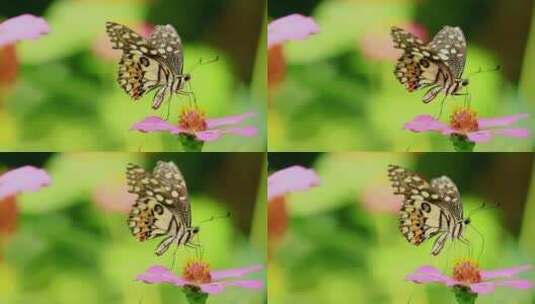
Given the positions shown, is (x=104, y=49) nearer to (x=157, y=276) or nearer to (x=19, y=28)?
(x=19, y=28)

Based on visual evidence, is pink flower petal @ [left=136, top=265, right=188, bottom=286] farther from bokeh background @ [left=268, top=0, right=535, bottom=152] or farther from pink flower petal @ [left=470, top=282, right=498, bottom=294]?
pink flower petal @ [left=470, top=282, right=498, bottom=294]

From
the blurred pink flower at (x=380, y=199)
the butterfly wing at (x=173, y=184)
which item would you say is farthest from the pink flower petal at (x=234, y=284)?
the blurred pink flower at (x=380, y=199)

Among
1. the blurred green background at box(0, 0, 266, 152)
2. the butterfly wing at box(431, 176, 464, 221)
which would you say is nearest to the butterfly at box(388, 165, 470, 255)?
the butterfly wing at box(431, 176, 464, 221)

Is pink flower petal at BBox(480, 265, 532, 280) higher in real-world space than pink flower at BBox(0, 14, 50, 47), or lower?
lower

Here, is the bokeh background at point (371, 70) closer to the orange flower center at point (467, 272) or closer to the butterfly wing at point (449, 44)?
the butterfly wing at point (449, 44)

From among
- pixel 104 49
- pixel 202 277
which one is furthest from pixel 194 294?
pixel 104 49

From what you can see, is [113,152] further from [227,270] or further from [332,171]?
[332,171]

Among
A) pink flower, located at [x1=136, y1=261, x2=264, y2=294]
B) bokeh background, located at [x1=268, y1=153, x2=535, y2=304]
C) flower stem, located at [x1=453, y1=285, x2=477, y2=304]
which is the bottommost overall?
flower stem, located at [x1=453, y1=285, x2=477, y2=304]
